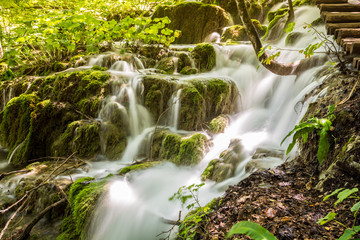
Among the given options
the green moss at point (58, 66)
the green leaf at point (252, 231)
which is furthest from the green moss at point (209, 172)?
the green moss at point (58, 66)

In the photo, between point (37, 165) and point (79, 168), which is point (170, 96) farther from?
point (37, 165)

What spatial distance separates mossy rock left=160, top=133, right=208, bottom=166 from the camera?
513 cm

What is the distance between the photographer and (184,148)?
5234 millimetres

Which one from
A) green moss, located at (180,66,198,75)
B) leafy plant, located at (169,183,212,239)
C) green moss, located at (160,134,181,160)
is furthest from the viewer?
green moss, located at (180,66,198,75)

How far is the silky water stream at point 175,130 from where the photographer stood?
3.47 m

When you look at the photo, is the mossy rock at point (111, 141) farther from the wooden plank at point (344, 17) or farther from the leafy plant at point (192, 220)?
the wooden plank at point (344, 17)

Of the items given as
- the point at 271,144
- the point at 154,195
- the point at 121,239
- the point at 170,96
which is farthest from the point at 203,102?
the point at 121,239

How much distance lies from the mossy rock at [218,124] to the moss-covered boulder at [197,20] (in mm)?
7310

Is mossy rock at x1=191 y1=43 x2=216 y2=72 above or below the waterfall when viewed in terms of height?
above

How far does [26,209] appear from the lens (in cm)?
417

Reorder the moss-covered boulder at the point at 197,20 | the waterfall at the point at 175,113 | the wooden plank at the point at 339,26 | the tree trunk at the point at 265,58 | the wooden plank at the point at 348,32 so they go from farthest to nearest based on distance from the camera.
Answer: the moss-covered boulder at the point at 197,20, the waterfall at the point at 175,113, the tree trunk at the point at 265,58, the wooden plank at the point at 339,26, the wooden plank at the point at 348,32

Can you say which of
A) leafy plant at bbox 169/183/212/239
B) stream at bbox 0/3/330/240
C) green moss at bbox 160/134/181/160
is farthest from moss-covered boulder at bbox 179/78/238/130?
leafy plant at bbox 169/183/212/239

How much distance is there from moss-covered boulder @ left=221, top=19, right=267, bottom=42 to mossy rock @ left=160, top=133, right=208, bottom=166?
7556mm

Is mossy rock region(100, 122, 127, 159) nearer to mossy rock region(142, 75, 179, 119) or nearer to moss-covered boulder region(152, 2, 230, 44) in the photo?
mossy rock region(142, 75, 179, 119)
